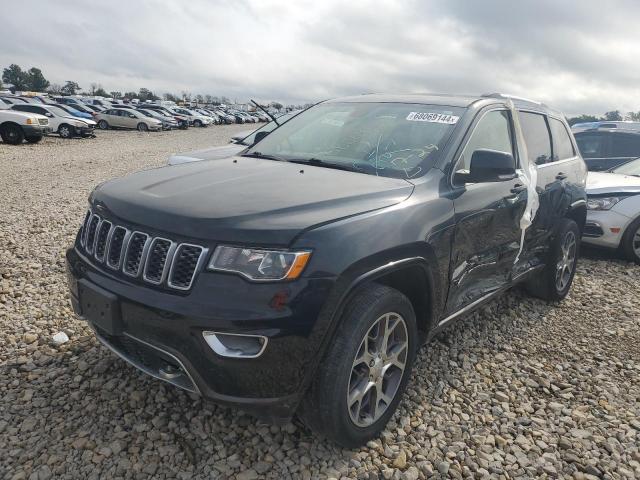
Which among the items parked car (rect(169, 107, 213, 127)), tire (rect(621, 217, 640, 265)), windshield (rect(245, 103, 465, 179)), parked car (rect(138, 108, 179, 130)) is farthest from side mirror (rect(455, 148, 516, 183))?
parked car (rect(169, 107, 213, 127))

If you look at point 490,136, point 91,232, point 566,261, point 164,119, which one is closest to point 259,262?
point 91,232

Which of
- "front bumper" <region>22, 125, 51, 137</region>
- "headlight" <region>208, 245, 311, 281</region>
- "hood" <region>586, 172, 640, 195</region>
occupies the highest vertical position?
"hood" <region>586, 172, 640, 195</region>

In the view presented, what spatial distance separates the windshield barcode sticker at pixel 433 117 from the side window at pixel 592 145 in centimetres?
820

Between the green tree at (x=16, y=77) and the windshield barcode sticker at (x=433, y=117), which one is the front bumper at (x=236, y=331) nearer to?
the windshield barcode sticker at (x=433, y=117)

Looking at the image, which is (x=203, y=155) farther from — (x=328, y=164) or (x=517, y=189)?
(x=517, y=189)

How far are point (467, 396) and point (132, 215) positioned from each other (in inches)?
88.1

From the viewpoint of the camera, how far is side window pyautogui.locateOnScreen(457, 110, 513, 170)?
3141 mm

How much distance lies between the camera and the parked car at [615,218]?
241 inches

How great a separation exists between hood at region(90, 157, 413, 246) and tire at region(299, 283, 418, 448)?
1.49 ft

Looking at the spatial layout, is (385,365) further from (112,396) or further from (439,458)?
(112,396)

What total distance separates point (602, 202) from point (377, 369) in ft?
16.4

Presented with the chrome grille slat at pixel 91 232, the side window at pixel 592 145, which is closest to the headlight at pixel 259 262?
the chrome grille slat at pixel 91 232

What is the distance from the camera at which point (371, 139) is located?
10.8 feet

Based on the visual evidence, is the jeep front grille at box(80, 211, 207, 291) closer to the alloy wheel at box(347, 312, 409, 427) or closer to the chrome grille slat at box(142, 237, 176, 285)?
the chrome grille slat at box(142, 237, 176, 285)
